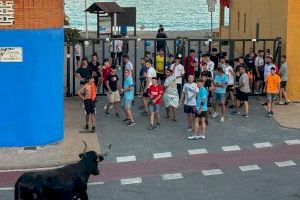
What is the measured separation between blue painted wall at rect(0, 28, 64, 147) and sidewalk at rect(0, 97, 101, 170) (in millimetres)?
345


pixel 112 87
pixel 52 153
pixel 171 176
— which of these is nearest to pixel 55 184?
pixel 171 176

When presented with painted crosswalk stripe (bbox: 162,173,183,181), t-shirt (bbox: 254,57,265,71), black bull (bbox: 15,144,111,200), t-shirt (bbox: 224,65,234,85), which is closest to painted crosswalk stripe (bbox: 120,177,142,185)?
painted crosswalk stripe (bbox: 162,173,183,181)

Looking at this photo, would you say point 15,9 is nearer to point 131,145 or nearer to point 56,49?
point 56,49

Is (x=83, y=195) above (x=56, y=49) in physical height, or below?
below

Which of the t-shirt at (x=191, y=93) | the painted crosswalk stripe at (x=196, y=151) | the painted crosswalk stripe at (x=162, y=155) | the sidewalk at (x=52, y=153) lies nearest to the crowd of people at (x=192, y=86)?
the t-shirt at (x=191, y=93)

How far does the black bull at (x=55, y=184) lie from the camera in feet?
41.0

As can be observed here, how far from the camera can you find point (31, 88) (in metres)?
19.4

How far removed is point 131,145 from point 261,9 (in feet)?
46.5

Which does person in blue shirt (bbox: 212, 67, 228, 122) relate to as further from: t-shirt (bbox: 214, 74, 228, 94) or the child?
the child

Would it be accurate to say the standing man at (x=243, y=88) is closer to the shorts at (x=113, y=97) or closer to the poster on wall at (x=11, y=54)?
the shorts at (x=113, y=97)

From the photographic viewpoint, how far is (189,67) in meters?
26.2

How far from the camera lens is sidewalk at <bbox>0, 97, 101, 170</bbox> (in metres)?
18.3

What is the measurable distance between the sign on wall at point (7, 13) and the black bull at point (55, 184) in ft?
24.1

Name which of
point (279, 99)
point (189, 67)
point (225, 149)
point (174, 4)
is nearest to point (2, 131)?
point (225, 149)
